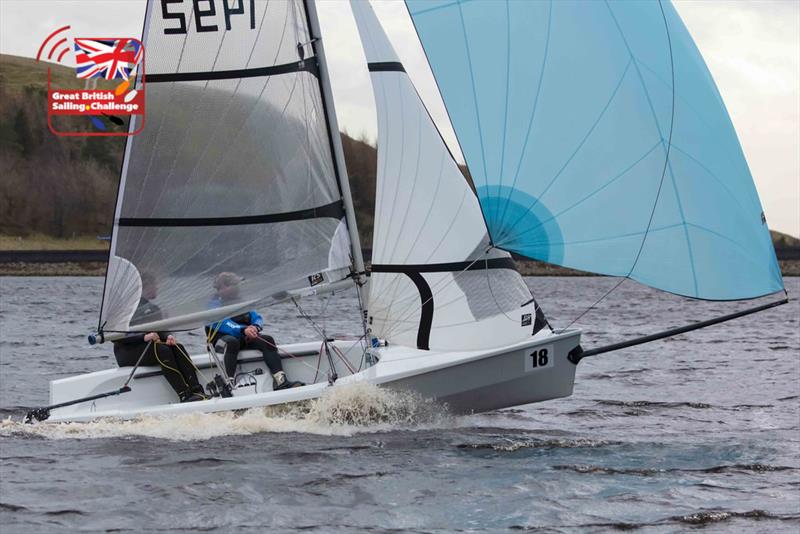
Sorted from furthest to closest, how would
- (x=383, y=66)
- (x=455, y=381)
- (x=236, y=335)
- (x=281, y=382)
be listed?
(x=236, y=335) → (x=281, y=382) → (x=383, y=66) → (x=455, y=381)

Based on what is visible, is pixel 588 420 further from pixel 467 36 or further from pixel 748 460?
pixel 467 36

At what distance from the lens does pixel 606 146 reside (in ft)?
31.5

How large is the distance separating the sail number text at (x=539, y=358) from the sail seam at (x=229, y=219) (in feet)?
7.51

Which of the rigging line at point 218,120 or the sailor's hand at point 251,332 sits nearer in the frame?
the rigging line at point 218,120

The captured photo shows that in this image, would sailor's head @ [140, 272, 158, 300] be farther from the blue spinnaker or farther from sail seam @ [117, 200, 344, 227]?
the blue spinnaker

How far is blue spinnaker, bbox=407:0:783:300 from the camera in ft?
31.4

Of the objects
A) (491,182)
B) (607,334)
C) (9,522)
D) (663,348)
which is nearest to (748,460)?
(491,182)

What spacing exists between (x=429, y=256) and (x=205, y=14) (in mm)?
3104

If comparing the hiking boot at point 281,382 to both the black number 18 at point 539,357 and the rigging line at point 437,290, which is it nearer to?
the rigging line at point 437,290

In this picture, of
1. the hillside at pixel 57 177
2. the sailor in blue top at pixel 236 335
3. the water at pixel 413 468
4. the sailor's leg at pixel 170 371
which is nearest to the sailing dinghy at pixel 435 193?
the sailor in blue top at pixel 236 335

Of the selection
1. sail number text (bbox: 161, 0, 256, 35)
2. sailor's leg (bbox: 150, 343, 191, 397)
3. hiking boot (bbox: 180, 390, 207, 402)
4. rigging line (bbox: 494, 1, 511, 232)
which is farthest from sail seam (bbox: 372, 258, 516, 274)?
sail number text (bbox: 161, 0, 256, 35)

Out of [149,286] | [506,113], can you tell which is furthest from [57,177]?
[506,113]

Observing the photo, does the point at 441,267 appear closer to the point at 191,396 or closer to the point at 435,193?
A: the point at 435,193

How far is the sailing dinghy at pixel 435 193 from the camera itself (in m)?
9.60
